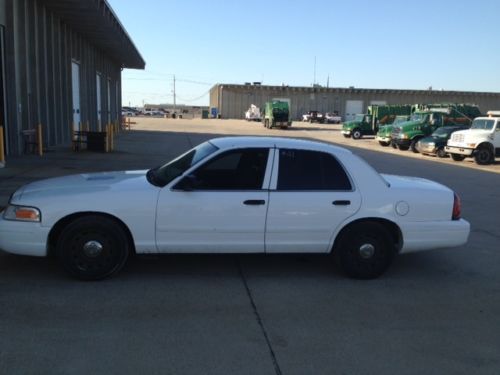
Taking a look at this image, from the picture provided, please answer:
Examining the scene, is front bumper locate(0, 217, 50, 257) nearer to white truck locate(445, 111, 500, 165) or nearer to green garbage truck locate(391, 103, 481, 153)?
white truck locate(445, 111, 500, 165)

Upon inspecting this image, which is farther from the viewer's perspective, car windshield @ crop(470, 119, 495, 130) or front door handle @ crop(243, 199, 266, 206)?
car windshield @ crop(470, 119, 495, 130)

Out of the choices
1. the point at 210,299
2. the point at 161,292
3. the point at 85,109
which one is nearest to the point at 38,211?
the point at 161,292

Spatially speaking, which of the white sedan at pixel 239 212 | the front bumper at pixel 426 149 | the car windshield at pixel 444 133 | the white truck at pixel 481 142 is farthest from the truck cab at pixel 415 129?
the white sedan at pixel 239 212

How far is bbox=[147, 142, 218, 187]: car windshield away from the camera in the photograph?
5297 millimetres

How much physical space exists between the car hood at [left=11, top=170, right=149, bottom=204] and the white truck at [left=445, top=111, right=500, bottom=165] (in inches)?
754

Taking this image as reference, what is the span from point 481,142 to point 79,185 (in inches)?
786

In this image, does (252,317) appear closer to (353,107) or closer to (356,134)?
(356,134)

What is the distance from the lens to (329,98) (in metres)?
87.6

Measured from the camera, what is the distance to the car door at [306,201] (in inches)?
206

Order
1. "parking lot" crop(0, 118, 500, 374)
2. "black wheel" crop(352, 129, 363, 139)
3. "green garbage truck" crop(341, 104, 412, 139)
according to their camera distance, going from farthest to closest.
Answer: "black wheel" crop(352, 129, 363, 139)
"green garbage truck" crop(341, 104, 412, 139)
"parking lot" crop(0, 118, 500, 374)

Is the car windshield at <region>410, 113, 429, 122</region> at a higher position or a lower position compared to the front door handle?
higher

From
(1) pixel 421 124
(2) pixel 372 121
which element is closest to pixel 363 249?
(1) pixel 421 124

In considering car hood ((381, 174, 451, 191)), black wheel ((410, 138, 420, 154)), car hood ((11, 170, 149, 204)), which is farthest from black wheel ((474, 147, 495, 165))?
car hood ((11, 170, 149, 204))

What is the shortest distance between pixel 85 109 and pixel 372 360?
979 inches
